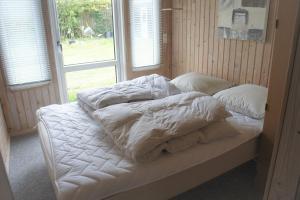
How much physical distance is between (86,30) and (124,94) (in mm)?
1485

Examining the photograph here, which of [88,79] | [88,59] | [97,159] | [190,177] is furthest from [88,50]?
[190,177]

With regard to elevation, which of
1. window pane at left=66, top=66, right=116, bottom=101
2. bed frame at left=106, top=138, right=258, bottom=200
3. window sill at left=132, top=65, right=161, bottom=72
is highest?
window sill at left=132, top=65, right=161, bottom=72

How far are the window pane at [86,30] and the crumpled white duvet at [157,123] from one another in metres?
1.62

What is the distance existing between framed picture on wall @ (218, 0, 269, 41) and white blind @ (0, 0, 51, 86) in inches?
83.5

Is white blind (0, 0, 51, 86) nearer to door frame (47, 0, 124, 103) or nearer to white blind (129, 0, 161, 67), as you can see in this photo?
door frame (47, 0, 124, 103)

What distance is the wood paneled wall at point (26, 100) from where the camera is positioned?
3.03 meters

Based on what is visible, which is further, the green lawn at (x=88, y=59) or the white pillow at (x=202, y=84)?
the green lawn at (x=88, y=59)

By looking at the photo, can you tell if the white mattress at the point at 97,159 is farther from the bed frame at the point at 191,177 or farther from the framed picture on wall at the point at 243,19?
the framed picture on wall at the point at 243,19

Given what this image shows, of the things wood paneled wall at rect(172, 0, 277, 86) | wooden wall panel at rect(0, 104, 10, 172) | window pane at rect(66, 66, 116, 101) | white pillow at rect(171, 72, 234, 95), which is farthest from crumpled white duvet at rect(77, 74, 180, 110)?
window pane at rect(66, 66, 116, 101)

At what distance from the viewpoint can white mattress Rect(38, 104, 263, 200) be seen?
1.49m

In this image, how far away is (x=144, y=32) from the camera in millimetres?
3701

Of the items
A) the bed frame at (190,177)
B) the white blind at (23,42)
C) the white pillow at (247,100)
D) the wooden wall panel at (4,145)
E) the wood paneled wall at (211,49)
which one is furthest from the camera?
the white blind at (23,42)

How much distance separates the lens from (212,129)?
6.16 feet

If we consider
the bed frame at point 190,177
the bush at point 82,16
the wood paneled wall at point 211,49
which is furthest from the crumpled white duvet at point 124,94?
the bush at point 82,16
